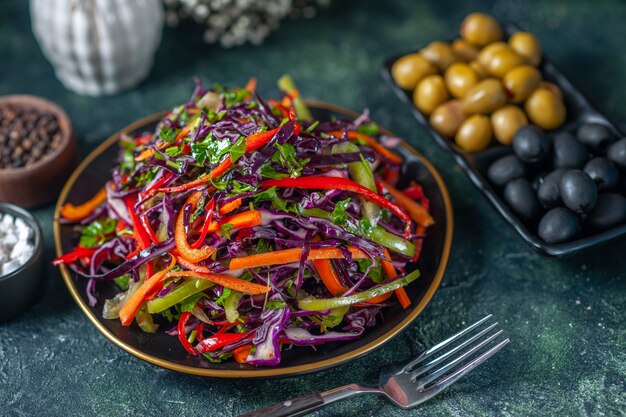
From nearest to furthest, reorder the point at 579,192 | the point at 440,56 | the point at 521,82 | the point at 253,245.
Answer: the point at 253,245, the point at 579,192, the point at 521,82, the point at 440,56

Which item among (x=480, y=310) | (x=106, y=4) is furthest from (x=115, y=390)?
(x=106, y=4)

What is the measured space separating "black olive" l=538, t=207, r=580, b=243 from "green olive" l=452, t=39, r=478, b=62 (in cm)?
112

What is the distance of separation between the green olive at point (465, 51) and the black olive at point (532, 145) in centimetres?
67

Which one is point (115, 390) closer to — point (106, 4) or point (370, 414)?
point (370, 414)

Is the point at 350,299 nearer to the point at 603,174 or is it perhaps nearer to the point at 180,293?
the point at 180,293

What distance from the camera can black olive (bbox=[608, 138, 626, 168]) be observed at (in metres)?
2.91

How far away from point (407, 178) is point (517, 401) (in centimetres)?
103

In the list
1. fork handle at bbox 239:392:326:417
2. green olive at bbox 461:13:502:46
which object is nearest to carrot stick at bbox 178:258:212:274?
fork handle at bbox 239:392:326:417

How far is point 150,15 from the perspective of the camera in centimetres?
354

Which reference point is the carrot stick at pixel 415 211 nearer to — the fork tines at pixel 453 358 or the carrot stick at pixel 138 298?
the fork tines at pixel 453 358

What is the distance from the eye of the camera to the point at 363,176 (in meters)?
2.57

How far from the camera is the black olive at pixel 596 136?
119 inches

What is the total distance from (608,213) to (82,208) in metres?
2.05

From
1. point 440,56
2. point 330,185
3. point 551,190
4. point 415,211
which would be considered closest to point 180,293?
point 330,185
